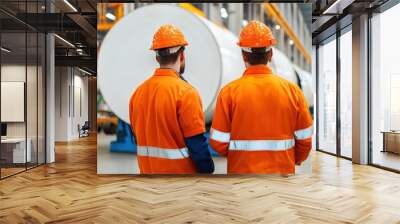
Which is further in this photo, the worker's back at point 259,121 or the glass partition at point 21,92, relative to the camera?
the glass partition at point 21,92

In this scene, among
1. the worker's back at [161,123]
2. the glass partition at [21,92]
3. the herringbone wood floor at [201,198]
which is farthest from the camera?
the glass partition at [21,92]

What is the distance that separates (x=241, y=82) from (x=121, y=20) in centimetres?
197

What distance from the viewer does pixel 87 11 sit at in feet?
24.6

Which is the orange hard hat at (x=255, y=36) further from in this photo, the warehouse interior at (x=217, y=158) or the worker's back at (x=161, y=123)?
the worker's back at (x=161, y=123)

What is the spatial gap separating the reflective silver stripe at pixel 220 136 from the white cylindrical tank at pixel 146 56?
227 millimetres

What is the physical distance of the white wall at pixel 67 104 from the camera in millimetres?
14797

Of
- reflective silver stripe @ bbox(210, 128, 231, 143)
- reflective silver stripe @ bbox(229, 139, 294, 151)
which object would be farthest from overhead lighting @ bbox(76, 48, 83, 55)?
reflective silver stripe @ bbox(229, 139, 294, 151)

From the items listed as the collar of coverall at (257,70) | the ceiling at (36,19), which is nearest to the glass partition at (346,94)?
the collar of coverall at (257,70)

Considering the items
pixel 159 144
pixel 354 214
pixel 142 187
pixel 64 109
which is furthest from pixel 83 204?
pixel 64 109

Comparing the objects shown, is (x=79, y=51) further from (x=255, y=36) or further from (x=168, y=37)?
(x=255, y=36)

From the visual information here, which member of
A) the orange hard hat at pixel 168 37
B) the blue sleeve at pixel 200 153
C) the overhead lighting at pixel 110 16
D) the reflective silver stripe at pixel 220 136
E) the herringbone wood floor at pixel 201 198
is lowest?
the herringbone wood floor at pixel 201 198

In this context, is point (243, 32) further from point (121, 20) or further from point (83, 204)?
point (83, 204)

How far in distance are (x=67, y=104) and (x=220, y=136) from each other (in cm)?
1080

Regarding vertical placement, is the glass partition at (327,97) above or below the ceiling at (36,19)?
below
